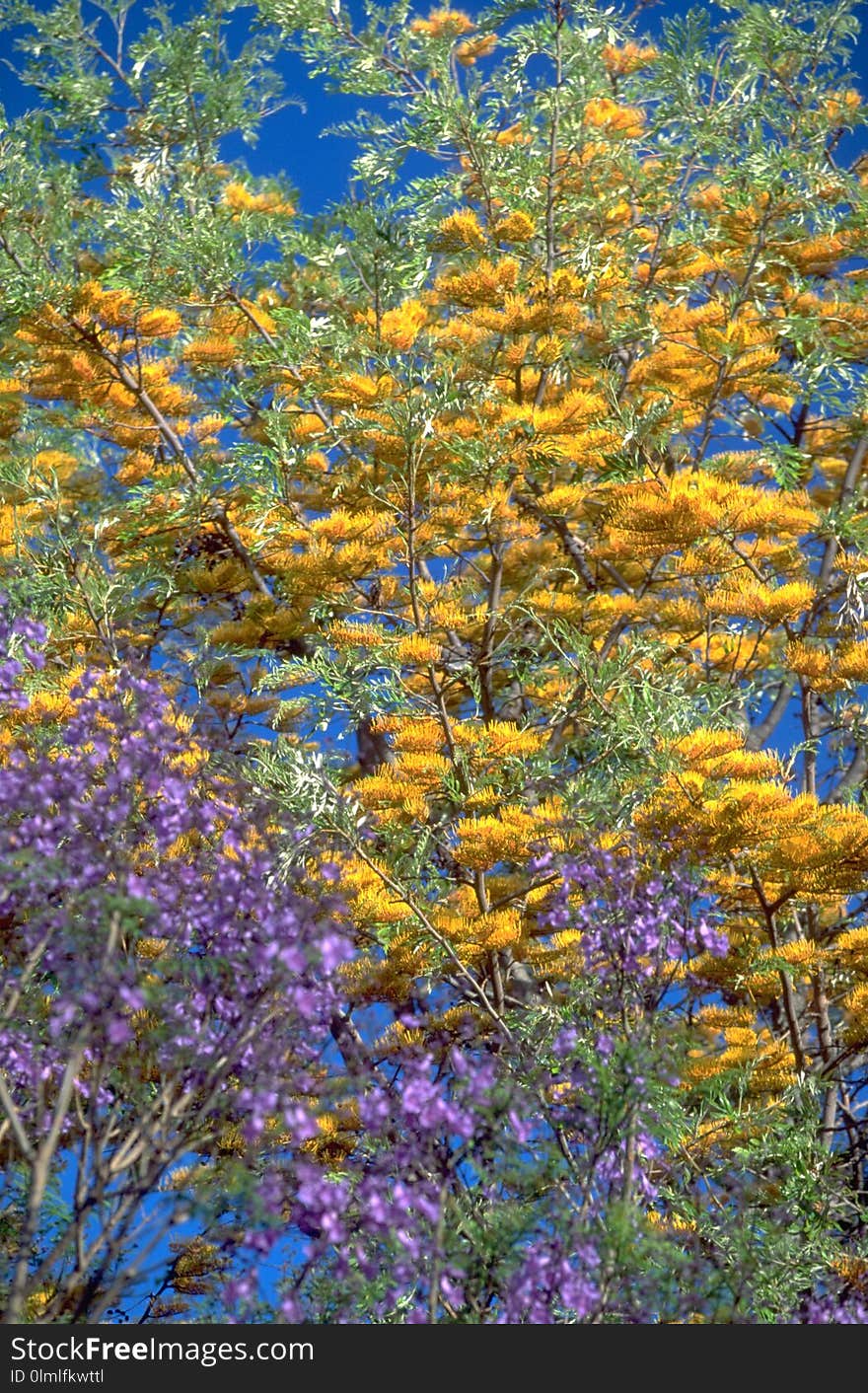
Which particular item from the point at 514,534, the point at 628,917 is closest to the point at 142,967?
the point at 628,917

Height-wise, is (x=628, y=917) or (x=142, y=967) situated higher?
(x=628, y=917)

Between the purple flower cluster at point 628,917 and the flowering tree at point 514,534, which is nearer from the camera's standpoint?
the purple flower cluster at point 628,917

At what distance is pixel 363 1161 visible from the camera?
5.20 meters

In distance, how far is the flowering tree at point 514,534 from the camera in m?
5.50

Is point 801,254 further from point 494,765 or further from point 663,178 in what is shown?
point 494,765

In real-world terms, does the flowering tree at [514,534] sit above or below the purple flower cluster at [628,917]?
above

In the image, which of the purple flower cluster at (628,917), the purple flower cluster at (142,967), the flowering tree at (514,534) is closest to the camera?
the purple flower cluster at (142,967)

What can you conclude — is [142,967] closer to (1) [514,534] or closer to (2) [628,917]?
(2) [628,917]

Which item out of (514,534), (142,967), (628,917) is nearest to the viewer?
(142,967)

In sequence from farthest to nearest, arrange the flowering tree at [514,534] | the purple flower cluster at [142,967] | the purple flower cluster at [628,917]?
the flowering tree at [514,534] → the purple flower cluster at [628,917] → the purple flower cluster at [142,967]

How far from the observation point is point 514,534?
714 centimetres

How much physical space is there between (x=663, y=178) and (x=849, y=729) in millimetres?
3097

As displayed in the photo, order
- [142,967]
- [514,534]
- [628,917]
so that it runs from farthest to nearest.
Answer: [514,534] < [628,917] < [142,967]
